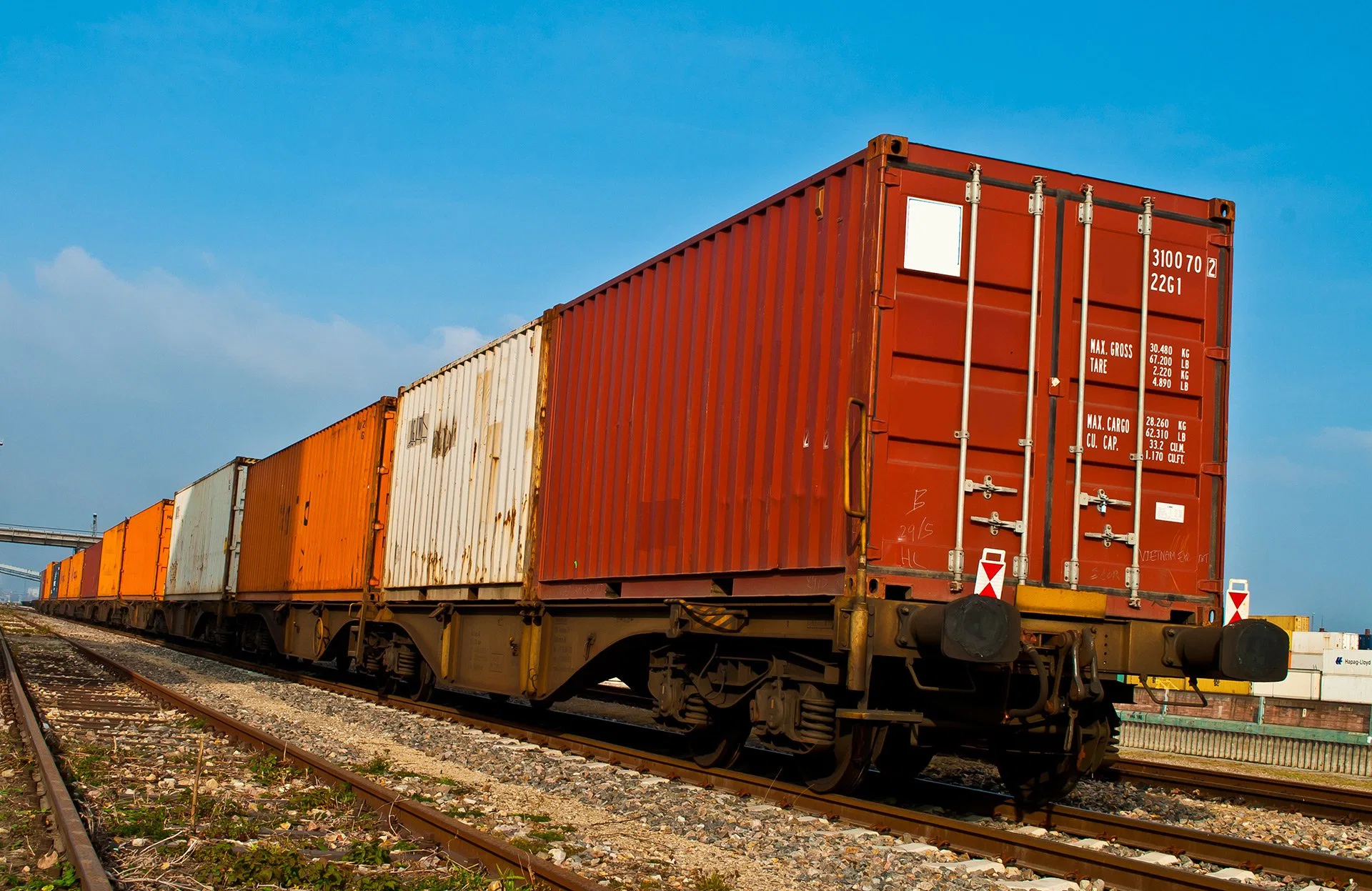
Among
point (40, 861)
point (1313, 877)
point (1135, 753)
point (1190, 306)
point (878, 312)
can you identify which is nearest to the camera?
point (40, 861)

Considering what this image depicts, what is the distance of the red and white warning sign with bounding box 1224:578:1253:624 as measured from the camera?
7.31 m

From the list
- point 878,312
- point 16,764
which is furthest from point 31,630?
point 878,312

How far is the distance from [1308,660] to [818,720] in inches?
907

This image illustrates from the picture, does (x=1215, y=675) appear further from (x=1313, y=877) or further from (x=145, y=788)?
(x=145, y=788)

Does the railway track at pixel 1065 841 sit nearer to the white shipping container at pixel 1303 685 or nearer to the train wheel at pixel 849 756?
the train wheel at pixel 849 756

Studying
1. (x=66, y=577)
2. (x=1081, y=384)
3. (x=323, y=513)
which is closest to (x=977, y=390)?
(x=1081, y=384)

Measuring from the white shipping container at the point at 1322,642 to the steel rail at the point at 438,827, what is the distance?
944 inches

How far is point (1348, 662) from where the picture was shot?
2361 centimetres

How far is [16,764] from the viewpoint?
828cm

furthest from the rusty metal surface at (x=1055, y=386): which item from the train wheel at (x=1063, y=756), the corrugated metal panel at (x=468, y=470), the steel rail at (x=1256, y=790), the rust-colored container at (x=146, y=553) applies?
the rust-colored container at (x=146, y=553)

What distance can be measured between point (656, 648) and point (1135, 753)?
24.8 ft

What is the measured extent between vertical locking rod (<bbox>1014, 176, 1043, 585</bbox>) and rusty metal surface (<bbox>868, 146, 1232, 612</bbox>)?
4cm

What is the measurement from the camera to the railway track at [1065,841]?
571 cm

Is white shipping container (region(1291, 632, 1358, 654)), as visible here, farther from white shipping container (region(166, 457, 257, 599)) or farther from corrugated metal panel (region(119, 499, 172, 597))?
corrugated metal panel (region(119, 499, 172, 597))
